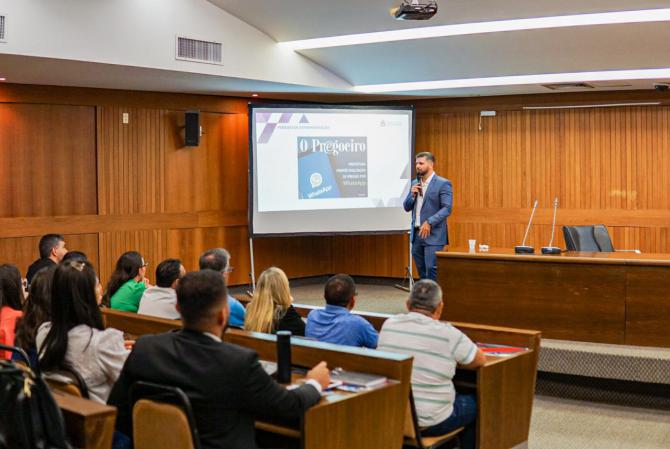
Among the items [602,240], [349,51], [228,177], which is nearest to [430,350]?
[602,240]

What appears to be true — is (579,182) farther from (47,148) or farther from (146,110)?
(47,148)

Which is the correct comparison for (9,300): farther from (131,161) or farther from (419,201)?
(131,161)

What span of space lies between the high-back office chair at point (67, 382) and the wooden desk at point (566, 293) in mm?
3523

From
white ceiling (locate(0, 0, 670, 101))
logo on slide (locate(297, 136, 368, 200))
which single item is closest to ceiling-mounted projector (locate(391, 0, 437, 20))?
white ceiling (locate(0, 0, 670, 101))

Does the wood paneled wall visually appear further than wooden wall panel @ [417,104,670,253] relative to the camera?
No

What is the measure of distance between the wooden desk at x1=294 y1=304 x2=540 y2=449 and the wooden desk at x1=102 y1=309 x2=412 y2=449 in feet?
2.26

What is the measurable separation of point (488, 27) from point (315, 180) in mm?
2824

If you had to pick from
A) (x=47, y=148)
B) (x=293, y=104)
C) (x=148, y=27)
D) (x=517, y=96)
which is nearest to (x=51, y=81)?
(x=47, y=148)

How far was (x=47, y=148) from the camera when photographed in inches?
332

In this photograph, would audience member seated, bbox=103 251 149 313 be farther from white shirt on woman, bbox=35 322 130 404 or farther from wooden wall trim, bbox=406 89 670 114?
wooden wall trim, bbox=406 89 670 114

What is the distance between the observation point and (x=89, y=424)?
2516 millimetres

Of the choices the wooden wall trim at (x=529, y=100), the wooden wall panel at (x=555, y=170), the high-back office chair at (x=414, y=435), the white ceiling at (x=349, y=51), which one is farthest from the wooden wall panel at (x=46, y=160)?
the high-back office chair at (x=414, y=435)

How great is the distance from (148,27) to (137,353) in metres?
4.92

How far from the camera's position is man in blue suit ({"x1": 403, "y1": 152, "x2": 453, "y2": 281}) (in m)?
7.11
